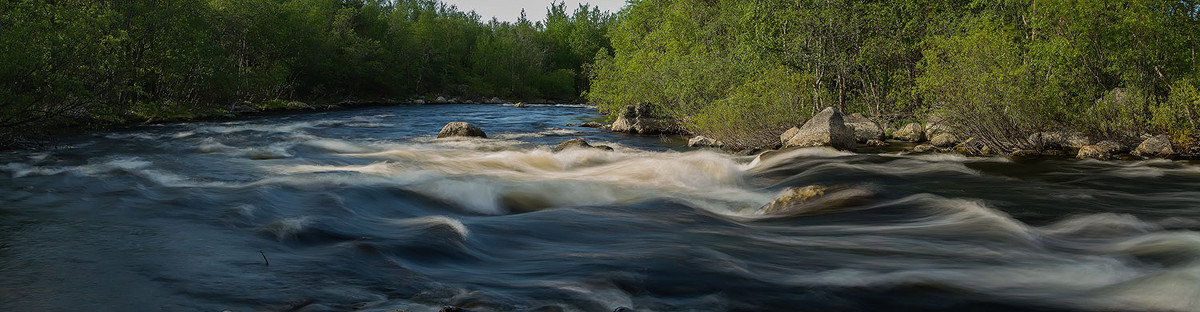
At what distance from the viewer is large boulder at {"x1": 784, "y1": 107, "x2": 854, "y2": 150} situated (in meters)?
20.8

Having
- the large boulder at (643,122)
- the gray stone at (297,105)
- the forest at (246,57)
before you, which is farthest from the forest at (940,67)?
the gray stone at (297,105)

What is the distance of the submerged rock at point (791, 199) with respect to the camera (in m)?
11.5

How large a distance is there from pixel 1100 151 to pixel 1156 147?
119 cm

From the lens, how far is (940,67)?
2045 cm

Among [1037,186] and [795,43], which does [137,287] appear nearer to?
[1037,186]

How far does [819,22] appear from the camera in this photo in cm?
2775

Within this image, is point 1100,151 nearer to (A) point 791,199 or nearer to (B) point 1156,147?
(B) point 1156,147

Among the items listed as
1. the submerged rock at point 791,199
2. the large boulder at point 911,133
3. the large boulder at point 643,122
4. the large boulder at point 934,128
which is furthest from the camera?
the large boulder at point 643,122

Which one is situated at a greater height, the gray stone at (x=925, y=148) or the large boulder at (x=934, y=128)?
the large boulder at (x=934, y=128)

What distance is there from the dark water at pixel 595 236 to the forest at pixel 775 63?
2695 millimetres

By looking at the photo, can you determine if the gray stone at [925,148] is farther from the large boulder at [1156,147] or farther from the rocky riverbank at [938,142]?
the large boulder at [1156,147]

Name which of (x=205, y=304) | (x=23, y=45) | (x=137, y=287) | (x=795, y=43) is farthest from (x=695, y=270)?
(x=795, y=43)

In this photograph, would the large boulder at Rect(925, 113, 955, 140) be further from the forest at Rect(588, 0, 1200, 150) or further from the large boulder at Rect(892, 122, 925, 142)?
the forest at Rect(588, 0, 1200, 150)

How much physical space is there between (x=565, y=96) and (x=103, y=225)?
79158 millimetres
